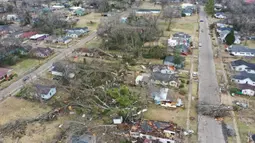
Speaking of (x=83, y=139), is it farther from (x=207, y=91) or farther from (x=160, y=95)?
(x=207, y=91)

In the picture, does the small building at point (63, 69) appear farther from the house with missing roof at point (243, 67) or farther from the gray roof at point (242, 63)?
the gray roof at point (242, 63)

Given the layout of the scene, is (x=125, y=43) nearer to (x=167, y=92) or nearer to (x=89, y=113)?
(x=167, y=92)

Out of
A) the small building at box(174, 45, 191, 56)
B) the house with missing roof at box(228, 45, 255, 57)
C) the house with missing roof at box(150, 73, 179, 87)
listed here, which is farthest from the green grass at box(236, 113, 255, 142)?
the house with missing roof at box(228, 45, 255, 57)

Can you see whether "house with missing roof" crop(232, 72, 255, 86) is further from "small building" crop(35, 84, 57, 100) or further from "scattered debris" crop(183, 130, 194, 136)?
"small building" crop(35, 84, 57, 100)

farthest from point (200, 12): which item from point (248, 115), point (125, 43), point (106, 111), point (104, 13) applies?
point (106, 111)

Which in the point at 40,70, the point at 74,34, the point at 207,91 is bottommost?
the point at 207,91

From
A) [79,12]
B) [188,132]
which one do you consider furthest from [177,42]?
[79,12]
